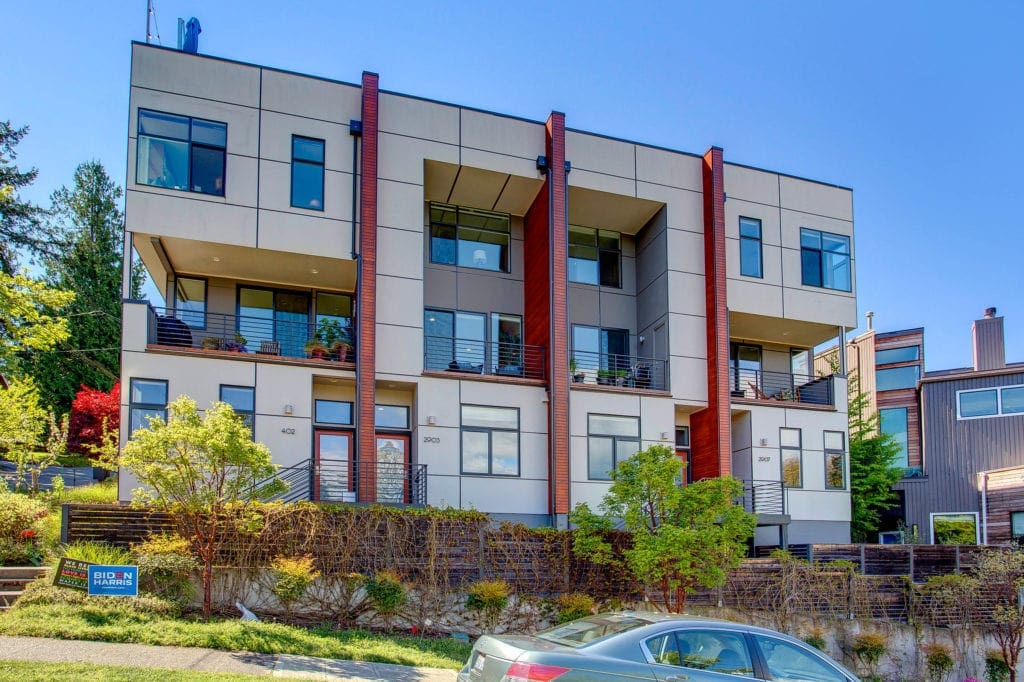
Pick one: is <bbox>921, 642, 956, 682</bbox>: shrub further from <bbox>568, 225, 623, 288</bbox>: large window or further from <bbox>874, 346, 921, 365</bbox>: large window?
<bbox>874, 346, 921, 365</bbox>: large window

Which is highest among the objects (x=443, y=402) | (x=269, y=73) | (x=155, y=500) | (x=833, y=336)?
(x=269, y=73)

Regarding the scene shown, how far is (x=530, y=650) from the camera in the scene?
7430mm

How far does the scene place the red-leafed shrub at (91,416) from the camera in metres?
25.7

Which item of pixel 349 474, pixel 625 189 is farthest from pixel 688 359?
pixel 349 474

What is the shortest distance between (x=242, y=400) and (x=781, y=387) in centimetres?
1512

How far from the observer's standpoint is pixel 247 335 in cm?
2088

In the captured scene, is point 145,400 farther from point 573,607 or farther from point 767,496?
point 767,496

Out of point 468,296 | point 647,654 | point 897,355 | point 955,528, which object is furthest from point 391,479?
point 897,355

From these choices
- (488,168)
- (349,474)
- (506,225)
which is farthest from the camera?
(506,225)

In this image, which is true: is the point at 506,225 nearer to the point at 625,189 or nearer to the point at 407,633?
the point at 625,189

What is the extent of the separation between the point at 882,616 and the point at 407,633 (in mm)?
9490

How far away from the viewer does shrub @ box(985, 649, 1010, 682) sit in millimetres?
17250

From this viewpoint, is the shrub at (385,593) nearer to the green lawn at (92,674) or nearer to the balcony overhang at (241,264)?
the green lawn at (92,674)

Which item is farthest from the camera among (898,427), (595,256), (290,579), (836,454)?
(898,427)
